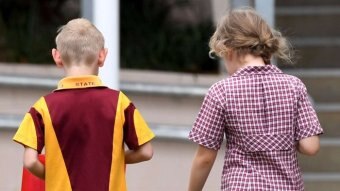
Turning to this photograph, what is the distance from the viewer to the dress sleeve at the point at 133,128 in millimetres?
3531

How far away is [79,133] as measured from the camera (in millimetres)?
3459

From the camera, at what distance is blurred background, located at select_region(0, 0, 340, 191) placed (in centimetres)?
562

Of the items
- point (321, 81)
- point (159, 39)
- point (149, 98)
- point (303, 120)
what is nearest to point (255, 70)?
point (303, 120)

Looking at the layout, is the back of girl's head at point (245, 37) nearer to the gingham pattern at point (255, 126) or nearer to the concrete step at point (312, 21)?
the gingham pattern at point (255, 126)

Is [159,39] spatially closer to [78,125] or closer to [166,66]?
[166,66]

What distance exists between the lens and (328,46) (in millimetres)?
6453

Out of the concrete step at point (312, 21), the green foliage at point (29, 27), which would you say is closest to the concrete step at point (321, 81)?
the concrete step at point (312, 21)

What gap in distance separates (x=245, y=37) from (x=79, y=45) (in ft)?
2.02

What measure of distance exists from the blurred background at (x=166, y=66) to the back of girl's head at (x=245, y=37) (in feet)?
5.16

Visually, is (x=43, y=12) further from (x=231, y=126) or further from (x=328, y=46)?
(x=231, y=126)

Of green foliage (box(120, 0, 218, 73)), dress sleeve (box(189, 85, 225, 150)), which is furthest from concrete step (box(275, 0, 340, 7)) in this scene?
dress sleeve (box(189, 85, 225, 150))

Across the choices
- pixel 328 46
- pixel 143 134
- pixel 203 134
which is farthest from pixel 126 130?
pixel 328 46

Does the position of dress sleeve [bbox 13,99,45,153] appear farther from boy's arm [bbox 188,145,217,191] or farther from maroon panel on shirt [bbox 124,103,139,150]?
boy's arm [bbox 188,145,217,191]

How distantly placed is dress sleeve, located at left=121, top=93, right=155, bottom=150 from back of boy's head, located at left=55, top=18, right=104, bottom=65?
0.21 meters
